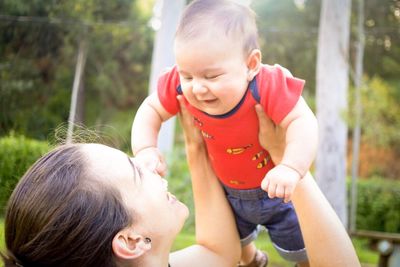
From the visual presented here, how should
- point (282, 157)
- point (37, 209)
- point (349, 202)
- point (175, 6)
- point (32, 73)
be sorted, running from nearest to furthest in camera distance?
1. point (37, 209)
2. point (282, 157)
3. point (32, 73)
4. point (175, 6)
5. point (349, 202)

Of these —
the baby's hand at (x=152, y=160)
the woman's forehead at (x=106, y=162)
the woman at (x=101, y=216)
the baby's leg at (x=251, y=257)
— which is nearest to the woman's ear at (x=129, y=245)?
the woman at (x=101, y=216)

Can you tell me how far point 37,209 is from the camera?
98 centimetres

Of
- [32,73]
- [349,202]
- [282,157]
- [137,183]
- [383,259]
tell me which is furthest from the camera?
[349,202]

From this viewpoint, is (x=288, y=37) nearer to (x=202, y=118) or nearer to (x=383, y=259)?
(x=383, y=259)

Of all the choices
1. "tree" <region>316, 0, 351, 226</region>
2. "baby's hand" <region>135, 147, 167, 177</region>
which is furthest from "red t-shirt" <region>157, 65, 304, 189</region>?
"tree" <region>316, 0, 351, 226</region>

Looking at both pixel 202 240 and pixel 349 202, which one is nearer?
pixel 202 240

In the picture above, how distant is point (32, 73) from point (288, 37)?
18.9ft

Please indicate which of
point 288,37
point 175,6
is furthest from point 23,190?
point 288,37

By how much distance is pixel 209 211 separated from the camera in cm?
143

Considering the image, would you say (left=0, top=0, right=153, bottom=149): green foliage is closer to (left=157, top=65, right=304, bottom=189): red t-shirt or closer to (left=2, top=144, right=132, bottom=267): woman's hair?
(left=157, top=65, right=304, bottom=189): red t-shirt

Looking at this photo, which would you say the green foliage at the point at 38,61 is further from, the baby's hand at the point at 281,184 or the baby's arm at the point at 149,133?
the baby's hand at the point at 281,184

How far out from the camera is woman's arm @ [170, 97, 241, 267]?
1.39m

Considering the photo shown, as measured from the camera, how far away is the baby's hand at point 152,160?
1.28m

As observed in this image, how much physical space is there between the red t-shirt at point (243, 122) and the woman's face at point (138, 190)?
27cm
